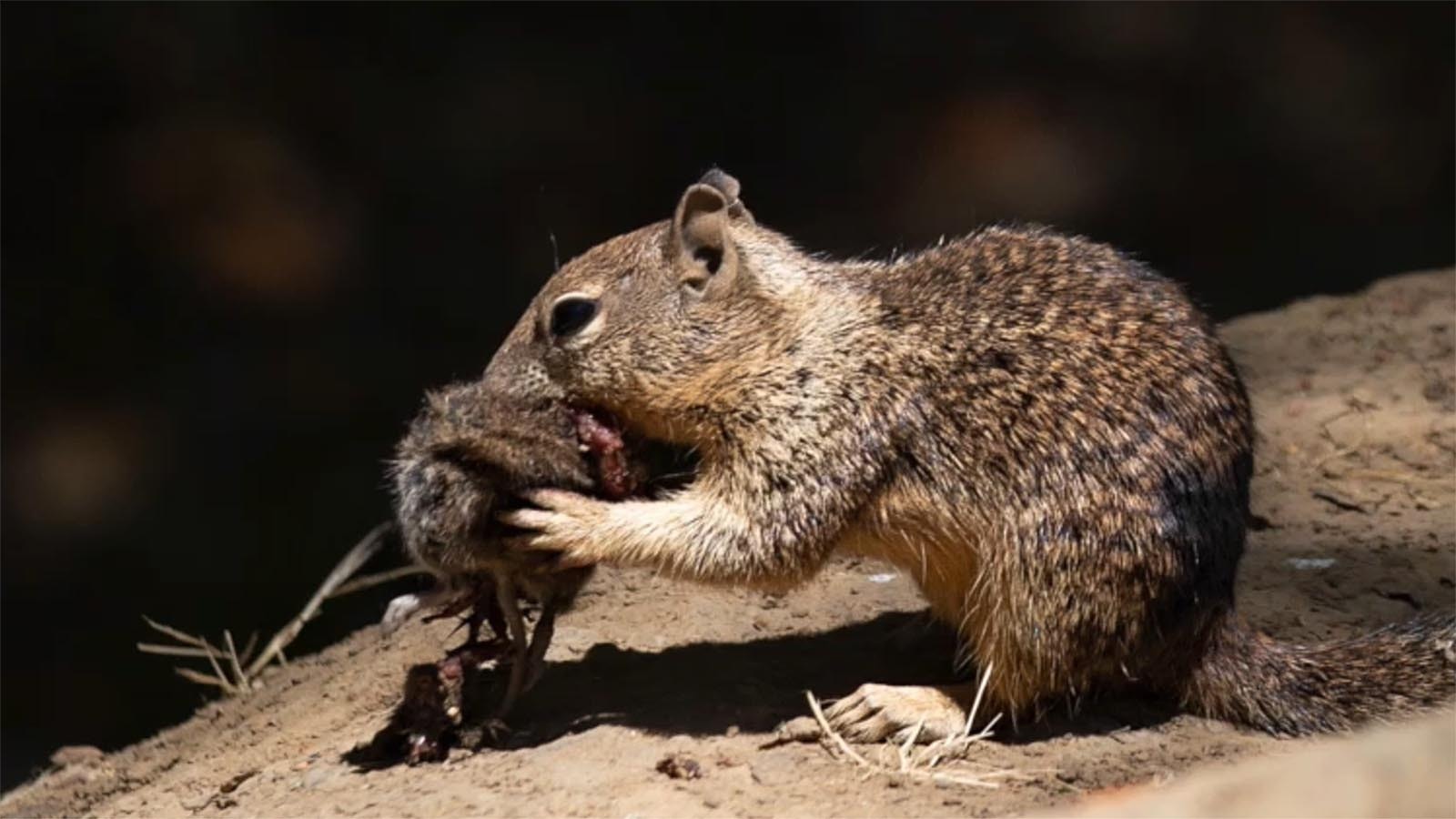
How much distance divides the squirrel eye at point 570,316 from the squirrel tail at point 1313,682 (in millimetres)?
1712

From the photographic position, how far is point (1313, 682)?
4.26 meters

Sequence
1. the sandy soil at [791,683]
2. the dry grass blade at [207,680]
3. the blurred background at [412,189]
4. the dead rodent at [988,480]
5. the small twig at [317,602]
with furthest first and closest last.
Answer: the blurred background at [412,189] → the small twig at [317,602] → the dry grass blade at [207,680] → the dead rodent at [988,480] → the sandy soil at [791,683]

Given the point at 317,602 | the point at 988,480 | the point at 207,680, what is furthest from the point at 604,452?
the point at 207,680

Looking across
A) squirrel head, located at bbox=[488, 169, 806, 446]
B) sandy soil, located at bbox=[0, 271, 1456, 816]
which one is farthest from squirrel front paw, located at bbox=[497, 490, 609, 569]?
sandy soil, located at bbox=[0, 271, 1456, 816]

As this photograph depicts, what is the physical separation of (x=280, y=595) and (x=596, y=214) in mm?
2336

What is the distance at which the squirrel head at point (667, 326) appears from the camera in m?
4.43

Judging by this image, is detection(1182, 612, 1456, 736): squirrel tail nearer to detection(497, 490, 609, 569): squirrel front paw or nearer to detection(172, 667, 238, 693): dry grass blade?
detection(497, 490, 609, 569): squirrel front paw

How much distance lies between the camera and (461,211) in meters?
8.62

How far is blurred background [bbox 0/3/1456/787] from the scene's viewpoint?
820 cm

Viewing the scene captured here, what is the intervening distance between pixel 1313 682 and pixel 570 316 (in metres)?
2.01

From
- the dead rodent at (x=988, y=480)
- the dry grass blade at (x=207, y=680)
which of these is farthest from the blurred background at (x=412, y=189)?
the dead rodent at (x=988, y=480)

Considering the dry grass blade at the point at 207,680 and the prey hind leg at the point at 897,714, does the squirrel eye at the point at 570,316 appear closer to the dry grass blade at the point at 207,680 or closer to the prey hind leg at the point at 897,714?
the prey hind leg at the point at 897,714

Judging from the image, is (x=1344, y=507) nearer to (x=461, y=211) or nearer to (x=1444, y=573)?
(x=1444, y=573)

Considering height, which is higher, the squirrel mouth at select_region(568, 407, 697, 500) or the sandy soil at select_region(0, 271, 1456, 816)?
the squirrel mouth at select_region(568, 407, 697, 500)
